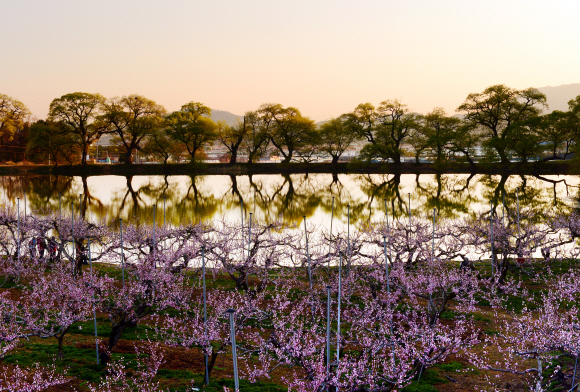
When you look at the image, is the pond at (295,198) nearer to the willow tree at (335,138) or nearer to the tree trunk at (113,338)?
the tree trunk at (113,338)

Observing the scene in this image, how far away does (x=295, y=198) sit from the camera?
41.6m

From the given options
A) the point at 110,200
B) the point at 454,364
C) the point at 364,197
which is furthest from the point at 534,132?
the point at 454,364

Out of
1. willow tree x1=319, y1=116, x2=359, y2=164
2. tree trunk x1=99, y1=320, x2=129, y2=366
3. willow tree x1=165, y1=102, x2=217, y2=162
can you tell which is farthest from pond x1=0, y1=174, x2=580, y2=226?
willow tree x1=319, y1=116, x2=359, y2=164

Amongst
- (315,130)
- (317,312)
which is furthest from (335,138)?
(317,312)

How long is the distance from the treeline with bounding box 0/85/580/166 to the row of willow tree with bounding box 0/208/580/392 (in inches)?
1794

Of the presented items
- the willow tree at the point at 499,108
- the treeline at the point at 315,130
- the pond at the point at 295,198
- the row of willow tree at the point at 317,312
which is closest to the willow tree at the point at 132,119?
the treeline at the point at 315,130

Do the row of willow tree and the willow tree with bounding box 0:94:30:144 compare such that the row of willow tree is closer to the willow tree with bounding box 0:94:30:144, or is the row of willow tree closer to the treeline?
the treeline

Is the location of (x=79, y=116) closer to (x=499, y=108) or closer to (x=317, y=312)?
(x=499, y=108)

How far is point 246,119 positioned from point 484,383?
73321 mm

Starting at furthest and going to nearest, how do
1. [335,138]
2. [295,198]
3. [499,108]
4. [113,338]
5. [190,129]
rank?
[335,138] < [190,129] < [499,108] < [295,198] < [113,338]

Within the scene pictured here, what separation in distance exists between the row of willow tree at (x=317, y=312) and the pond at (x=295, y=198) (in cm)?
1003

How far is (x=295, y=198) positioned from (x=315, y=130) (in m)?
39.9

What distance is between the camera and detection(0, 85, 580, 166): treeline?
60.3 metres

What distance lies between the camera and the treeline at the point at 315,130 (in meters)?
60.3
